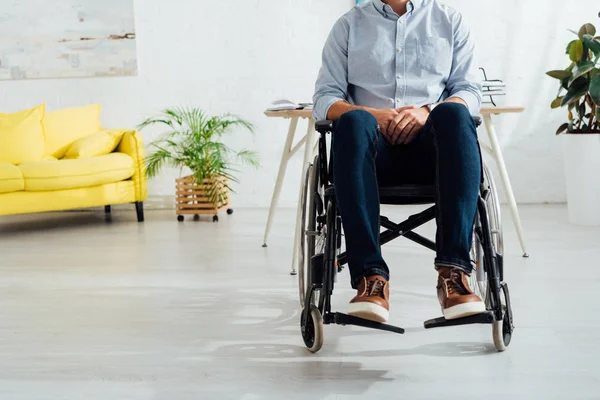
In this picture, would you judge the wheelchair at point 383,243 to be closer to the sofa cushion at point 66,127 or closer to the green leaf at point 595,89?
the green leaf at point 595,89

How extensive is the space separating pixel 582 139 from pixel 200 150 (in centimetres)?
211

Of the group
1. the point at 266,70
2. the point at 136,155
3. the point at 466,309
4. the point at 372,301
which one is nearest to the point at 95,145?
the point at 136,155

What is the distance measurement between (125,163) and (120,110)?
0.75 metres

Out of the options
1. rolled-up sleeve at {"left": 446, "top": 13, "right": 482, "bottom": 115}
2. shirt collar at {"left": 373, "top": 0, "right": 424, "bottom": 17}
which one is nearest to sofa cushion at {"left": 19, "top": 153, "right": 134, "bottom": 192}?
shirt collar at {"left": 373, "top": 0, "right": 424, "bottom": 17}

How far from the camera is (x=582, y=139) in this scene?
385 centimetres

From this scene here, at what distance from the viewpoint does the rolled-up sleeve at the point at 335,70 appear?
2.16 meters

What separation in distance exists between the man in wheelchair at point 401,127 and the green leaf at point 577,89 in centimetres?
177

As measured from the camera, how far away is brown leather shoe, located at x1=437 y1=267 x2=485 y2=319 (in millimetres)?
1701

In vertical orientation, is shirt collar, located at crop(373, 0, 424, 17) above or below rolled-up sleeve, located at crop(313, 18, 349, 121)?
above

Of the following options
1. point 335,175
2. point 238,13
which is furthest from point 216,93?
point 335,175

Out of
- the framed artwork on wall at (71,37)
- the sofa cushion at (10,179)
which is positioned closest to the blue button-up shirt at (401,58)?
the sofa cushion at (10,179)

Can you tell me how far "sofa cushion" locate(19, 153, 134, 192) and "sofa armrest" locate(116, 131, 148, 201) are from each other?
0.42 ft

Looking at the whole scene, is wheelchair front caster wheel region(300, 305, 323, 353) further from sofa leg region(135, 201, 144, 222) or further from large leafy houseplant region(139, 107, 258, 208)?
sofa leg region(135, 201, 144, 222)

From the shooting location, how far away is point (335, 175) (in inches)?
72.1
